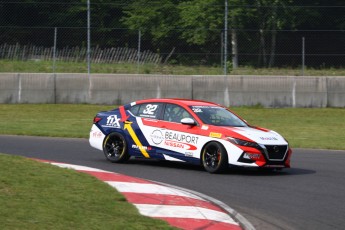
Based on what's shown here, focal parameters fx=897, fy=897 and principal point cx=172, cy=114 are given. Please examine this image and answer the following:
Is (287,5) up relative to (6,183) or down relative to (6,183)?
up

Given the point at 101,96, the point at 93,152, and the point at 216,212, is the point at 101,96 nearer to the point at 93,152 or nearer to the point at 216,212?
the point at 93,152

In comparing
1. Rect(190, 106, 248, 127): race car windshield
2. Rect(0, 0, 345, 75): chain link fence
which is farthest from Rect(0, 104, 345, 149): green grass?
Rect(190, 106, 248, 127): race car windshield

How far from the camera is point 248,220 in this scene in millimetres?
10039

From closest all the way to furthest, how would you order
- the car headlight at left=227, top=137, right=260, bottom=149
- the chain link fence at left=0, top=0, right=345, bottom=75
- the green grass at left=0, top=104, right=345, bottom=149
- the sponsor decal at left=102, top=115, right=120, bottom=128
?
the car headlight at left=227, top=137, right=260, bottom=149 → the sponsor decal at left=102, top=115, right=120, bottom=128 → the green grass at left=0, top=104, right=345, bottom=149 → the chain link fence at left=0, top=0, right=345, bottom=75

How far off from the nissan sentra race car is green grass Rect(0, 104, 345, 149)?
4988 mm

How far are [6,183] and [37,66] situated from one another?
19.5 metres

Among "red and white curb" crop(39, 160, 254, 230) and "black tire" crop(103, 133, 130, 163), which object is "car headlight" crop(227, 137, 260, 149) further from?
"black tire" crop(103, 133, 130, 163)

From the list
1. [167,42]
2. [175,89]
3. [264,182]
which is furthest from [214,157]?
[167,42]

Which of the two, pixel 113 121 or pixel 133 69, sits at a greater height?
pixel 133 69

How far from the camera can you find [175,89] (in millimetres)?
28000

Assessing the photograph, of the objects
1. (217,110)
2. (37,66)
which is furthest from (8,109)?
(217,110)

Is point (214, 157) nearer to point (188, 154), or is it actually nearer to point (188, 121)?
point (188, 154)

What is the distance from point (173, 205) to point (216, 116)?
507cm

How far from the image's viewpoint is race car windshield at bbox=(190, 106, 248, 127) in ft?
49.5
